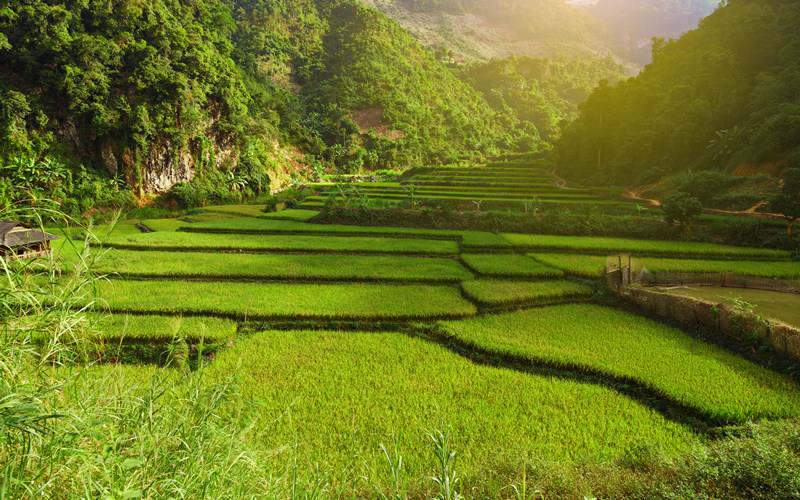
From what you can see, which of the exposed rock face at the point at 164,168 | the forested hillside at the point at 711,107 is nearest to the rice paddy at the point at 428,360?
the forested hillside at the point at 711,107

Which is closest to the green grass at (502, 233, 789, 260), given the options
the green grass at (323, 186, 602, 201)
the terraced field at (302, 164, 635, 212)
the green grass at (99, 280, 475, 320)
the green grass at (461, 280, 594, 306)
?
the green grass at (461, 280, 594, 306)

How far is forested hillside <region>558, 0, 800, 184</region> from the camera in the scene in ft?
84.8

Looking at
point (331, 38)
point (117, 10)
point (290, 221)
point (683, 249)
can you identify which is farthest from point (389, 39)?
point (683, 249)

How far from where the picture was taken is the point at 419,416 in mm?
5766

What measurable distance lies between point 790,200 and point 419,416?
760 inches

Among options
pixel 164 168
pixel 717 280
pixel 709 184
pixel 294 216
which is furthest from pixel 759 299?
pixel 164 168

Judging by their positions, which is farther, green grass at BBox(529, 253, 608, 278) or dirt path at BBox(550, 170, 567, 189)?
dirt path at BBox(550, 170, 567, 189)

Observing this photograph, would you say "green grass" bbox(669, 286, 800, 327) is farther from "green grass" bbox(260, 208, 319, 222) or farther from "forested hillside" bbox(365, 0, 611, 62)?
"forested hillside" bbox(365, 0, 611, 62)

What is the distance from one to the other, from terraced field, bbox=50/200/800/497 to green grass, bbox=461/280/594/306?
0.21ft

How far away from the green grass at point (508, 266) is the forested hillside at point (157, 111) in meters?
13.5

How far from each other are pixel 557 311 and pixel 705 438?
16.7 ft

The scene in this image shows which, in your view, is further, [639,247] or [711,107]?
[711,107]

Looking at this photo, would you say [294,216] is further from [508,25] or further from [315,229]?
[508,25]

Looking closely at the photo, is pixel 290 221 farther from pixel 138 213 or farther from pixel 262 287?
pixel 138 213
